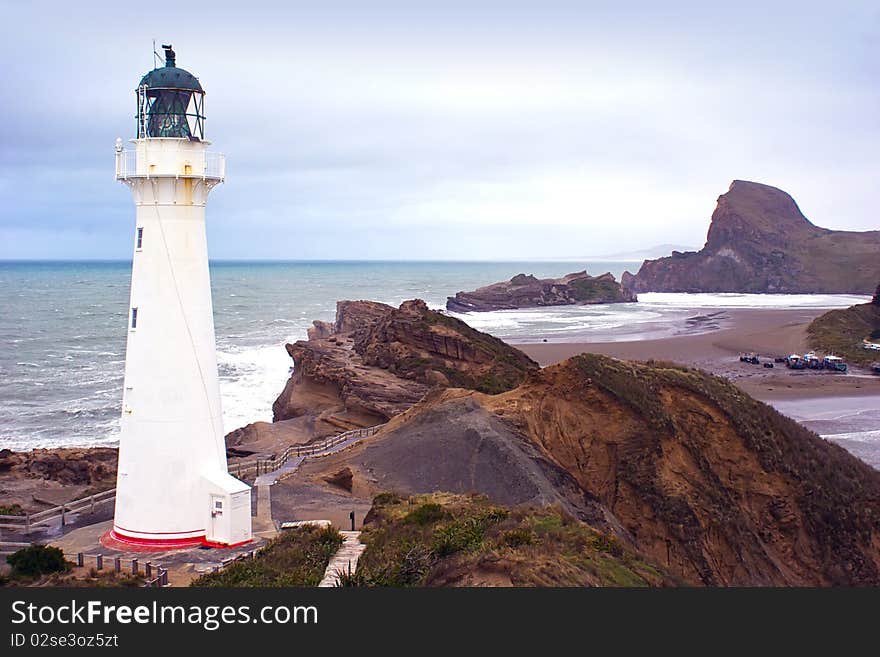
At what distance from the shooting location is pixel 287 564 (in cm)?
1293

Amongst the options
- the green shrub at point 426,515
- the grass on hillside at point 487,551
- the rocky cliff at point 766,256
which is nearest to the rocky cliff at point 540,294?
the rocky cliff at point 766,256

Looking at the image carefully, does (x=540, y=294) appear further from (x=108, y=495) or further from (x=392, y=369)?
(x=108, y=495)

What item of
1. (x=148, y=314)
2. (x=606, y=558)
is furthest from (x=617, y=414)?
(x=148, y=314)

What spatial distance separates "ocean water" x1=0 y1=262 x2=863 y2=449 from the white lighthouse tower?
25091 millimetres

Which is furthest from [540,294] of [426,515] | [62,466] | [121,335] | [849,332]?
[426,515]

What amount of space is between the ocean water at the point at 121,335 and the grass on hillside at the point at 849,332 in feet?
45.7

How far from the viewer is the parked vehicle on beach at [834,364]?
55.0 m

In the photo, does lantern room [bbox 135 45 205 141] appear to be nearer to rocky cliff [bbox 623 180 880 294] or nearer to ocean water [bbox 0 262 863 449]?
ocean water [bbox 0 262 863 449]

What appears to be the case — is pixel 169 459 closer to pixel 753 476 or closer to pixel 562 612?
pixel 562 612

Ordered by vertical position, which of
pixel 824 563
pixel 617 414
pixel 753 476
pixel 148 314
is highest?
pixel 148 314

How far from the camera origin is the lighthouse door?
595 inches

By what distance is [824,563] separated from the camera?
21047mm

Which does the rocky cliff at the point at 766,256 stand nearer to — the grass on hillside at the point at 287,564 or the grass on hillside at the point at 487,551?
the grass on hillside at the point at 487,551

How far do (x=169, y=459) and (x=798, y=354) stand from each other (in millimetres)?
55007
